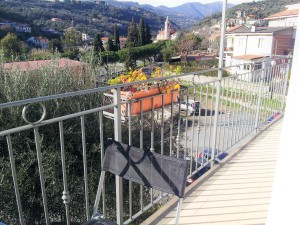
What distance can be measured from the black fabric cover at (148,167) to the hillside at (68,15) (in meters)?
52.4

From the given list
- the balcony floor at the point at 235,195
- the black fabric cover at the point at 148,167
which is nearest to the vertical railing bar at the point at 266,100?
the balcony floor at the point at 235,195

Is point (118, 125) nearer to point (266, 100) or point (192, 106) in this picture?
point (192, 106)

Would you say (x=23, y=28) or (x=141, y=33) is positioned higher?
(x=23, y=28)

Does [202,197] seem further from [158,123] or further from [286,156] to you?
[158,123]

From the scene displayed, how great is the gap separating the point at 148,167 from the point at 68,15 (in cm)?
7333

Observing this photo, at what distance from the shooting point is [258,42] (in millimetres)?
30703

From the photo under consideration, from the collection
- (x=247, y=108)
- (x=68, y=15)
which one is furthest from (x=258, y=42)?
(x=68, y=15)

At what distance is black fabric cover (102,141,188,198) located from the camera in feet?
4.64

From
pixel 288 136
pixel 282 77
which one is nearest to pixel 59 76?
Answer: pixel 282 77

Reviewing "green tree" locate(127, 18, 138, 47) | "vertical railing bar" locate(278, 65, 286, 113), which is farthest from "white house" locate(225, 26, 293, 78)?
"vertical railing bar" locate(278, 65, 286, 113)

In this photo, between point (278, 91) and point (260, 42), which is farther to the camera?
point (260, 42)

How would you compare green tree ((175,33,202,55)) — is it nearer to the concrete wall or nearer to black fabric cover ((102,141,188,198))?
the concrete wall

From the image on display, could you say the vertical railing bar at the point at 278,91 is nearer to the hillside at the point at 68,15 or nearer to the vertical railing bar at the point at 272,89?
the vertical railing bar at the point at 272,89

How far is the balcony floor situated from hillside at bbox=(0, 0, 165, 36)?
51866 millimetres
